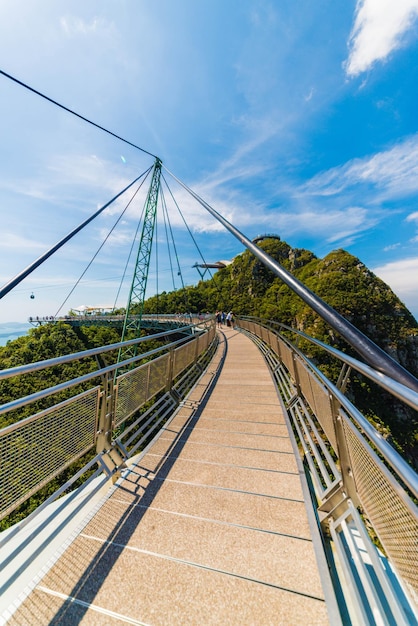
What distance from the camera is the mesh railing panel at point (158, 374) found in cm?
360

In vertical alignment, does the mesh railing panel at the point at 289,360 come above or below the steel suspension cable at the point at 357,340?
below

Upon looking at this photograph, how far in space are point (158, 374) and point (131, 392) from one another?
861 millimetres

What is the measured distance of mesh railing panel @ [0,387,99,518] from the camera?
1.55 metres

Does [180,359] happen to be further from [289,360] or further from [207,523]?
[207,523]

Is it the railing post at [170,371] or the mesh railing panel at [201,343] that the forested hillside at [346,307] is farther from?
the railing post at [170,371]

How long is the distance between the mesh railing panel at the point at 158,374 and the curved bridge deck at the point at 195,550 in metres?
0.83

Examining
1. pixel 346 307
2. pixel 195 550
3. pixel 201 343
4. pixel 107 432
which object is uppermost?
pixel 346 307

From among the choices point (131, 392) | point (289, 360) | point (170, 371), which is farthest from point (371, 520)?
point (289, 360)

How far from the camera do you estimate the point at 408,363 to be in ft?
118

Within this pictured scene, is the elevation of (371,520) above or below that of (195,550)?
above

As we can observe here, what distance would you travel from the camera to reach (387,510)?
1302mm

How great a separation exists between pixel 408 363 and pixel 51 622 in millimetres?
46380

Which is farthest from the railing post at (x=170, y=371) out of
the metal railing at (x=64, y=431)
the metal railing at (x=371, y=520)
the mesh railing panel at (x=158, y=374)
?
the metal railing at (x=371, y=520)

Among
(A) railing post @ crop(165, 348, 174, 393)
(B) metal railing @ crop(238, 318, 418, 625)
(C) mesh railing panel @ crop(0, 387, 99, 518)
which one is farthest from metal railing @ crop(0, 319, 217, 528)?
(B) metal railing @ crop(238, 318, 418, 625)
